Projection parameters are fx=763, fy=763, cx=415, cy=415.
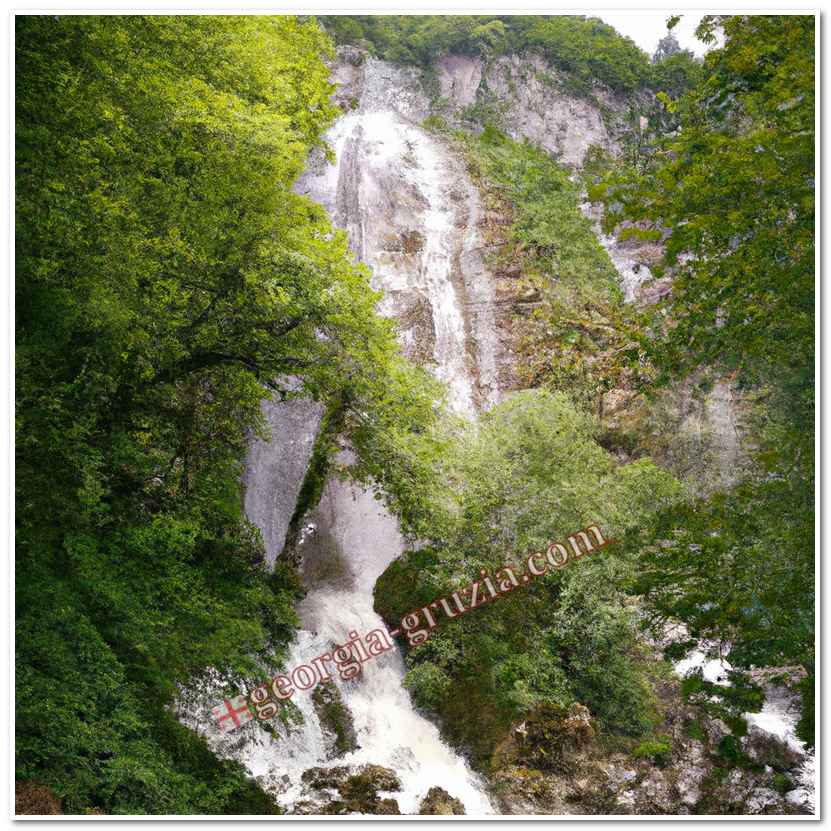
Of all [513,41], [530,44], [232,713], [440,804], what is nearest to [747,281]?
[232,713]

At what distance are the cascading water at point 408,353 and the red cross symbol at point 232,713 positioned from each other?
97 millimetres

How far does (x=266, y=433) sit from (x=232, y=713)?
3.20 metres

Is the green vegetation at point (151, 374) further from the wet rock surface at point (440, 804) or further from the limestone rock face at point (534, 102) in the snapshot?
the limestone rock face at point (534, 102)

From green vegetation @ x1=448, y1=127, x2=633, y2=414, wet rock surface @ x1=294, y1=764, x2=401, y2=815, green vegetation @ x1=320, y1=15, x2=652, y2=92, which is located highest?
green vegetation @ x1=320, y1=15, x2=652, y2=92

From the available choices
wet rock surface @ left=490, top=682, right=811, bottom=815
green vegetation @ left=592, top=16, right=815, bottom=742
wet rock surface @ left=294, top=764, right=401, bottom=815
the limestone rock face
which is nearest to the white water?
wet rock surface @ left=490, top=682, right=811, bottom=815

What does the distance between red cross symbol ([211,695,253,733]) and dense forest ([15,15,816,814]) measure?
0.16 meters

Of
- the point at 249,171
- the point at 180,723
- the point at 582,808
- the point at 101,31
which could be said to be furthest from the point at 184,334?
the point at 582,808

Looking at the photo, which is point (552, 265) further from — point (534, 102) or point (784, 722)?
point (784, 722)

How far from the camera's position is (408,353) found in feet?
47.2

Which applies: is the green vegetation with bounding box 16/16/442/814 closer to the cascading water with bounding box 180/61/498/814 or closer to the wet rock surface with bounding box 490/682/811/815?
the cascading water with bounding box 180/61/498/814

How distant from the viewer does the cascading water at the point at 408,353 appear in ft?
25.4

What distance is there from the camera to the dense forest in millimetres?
4891
